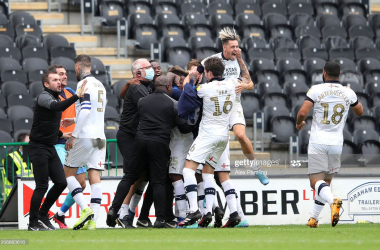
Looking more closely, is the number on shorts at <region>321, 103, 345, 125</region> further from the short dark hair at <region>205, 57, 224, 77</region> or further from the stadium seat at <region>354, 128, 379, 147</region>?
the stadium seat at <region>354, 128, 379, 147</region>

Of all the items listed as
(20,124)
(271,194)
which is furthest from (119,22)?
(271,194)

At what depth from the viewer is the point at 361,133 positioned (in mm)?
13750

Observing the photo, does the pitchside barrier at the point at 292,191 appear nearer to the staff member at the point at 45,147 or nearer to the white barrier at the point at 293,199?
the white barrier at the point at 293,199

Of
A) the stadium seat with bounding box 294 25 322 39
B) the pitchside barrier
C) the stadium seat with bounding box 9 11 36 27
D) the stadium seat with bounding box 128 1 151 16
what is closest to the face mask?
the pitchside barrier

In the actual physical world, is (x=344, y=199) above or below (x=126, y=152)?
below

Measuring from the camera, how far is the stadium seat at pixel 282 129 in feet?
44.2

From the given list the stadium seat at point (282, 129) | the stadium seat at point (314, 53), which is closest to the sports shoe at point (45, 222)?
the stadium seat at point (282, 129)

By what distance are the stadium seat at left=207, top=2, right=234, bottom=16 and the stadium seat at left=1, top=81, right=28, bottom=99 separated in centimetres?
607

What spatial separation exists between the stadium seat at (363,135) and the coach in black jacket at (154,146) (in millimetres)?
6711

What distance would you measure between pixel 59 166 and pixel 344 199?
4522 mm

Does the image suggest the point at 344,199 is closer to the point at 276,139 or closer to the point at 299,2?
the point at 276,139

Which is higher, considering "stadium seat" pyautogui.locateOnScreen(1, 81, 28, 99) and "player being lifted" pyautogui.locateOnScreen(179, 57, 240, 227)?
"stadium seat" pyautogui.locateOnScreen(1, 81, 28, 99)

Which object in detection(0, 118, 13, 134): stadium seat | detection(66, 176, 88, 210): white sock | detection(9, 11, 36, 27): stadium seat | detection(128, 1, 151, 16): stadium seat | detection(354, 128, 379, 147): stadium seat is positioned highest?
detection(128, 1, 151, 16): stadium seat

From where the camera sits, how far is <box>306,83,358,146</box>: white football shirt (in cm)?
783
